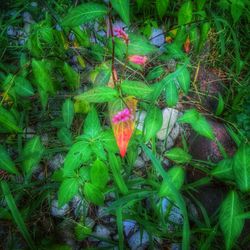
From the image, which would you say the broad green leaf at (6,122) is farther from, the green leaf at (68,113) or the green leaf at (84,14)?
the green leaf at (84,14)

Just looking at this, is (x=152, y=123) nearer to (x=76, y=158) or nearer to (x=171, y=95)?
(x=171, y=95)

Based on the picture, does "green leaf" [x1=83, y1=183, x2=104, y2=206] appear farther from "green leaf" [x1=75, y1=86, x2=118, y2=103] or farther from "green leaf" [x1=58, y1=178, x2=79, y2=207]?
"green leaf" [x1=75, y1=86, x2=118, y2=103]

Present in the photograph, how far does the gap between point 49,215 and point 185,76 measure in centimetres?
86

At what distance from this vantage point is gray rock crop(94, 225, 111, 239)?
1.37m

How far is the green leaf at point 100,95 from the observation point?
1.10 m

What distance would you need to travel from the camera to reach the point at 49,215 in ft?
4.62

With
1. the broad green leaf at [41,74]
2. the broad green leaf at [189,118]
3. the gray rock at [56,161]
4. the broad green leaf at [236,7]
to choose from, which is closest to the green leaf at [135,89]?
the broad green leaf at [189,118]

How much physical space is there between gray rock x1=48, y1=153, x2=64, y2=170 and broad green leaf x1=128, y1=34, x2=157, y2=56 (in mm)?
638

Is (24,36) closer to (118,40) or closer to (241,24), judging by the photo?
(118,40)

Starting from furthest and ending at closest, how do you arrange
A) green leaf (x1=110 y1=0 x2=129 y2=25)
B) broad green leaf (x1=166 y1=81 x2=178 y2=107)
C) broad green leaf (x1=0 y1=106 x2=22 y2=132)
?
broad green leaf (x1=166 y1=81 x2=178 y2=107) < broad green leaf (x1=0 y1=106 x2=22 y2=132) < green leaf (x1=110 y1=0 x2=129 y2=25)

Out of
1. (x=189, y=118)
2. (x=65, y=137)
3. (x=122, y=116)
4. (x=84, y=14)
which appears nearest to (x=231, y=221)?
(x=189, y=118)

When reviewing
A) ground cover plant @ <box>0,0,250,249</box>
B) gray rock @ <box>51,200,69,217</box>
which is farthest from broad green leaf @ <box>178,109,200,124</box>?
gray rock @ <box>51,200,69,217</box>

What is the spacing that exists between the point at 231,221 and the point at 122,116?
544 mm

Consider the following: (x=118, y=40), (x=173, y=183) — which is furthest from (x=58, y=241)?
(x=118, y=40)
